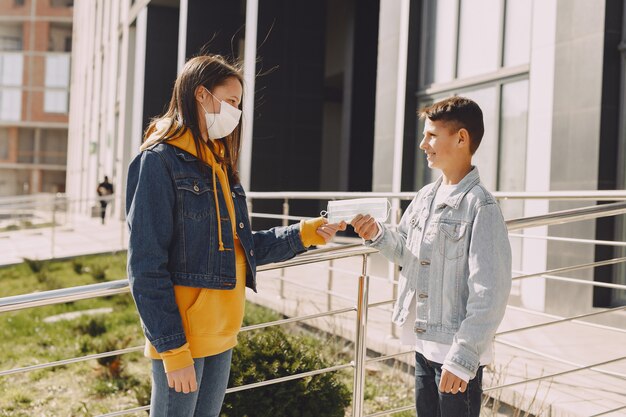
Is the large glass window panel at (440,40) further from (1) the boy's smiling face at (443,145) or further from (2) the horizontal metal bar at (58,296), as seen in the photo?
(2) the horizontal metal bar at (58,296)

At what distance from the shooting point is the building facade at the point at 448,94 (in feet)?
20.4

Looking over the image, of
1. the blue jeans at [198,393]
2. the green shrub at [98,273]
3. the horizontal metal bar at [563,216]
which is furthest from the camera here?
the green shrub at [98,273]

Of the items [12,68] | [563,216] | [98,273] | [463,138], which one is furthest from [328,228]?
[12,68]

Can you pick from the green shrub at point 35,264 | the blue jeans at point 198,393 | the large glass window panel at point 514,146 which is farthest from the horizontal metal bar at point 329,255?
the green shrub at point 35,264

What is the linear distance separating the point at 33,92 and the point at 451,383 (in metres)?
56.1

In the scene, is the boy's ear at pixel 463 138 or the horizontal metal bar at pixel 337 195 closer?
the boy's ear at pixel 463 138

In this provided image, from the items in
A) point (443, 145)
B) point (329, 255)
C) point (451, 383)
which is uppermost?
point (443, 145)

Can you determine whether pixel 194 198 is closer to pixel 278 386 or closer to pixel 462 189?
pixel 462 189

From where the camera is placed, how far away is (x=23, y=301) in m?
2.64

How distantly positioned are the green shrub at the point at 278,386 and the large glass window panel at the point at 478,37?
5.29 m

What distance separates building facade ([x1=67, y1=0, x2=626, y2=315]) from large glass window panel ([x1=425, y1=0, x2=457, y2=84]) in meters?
0.02

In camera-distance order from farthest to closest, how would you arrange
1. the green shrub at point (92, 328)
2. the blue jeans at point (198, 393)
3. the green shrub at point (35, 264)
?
the green shrub at point (35, 264)
the green shrub at point (92, 328)
the blue jeans at point (198, 393)

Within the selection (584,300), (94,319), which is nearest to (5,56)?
(94,319)

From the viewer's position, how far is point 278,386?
4012 mm
